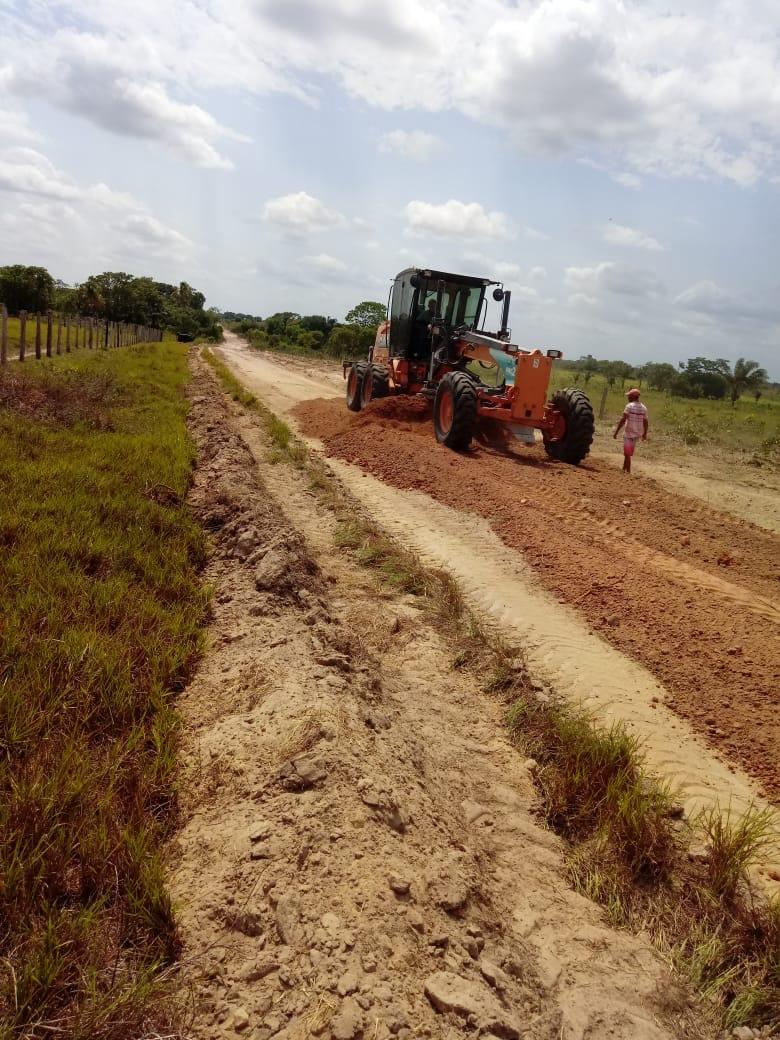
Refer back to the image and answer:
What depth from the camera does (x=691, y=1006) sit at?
7.57 feet

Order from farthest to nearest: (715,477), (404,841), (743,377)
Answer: (743,377)
(715,477)
(404,841)

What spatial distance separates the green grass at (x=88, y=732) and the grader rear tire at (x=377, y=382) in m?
8.58

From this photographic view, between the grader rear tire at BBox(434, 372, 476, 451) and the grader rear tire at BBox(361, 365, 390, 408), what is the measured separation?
9.29 feet

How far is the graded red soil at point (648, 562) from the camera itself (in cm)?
435

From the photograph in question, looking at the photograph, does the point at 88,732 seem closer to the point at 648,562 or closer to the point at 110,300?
the point at 648,562

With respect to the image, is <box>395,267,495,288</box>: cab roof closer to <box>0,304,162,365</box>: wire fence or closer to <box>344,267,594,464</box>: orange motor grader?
<box>344,267,594,464</box>: orange motor grader

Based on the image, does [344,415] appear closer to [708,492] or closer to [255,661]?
[708,492]

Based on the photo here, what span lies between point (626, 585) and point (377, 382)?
31.4ft

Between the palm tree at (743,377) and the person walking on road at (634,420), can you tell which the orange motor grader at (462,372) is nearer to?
the person walking on road at (634,420)

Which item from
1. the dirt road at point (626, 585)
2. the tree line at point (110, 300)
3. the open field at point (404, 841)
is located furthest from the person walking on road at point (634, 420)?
the tree line at point (110, 300)

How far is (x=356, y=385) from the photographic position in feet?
52.3

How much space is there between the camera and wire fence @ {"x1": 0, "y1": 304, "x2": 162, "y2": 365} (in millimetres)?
17302

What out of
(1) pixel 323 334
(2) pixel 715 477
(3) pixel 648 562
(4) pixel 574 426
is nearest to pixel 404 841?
(3) pixel 648 562

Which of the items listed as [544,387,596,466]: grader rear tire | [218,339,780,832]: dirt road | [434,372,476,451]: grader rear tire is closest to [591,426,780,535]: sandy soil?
[218,339,780,832]: dirt road
